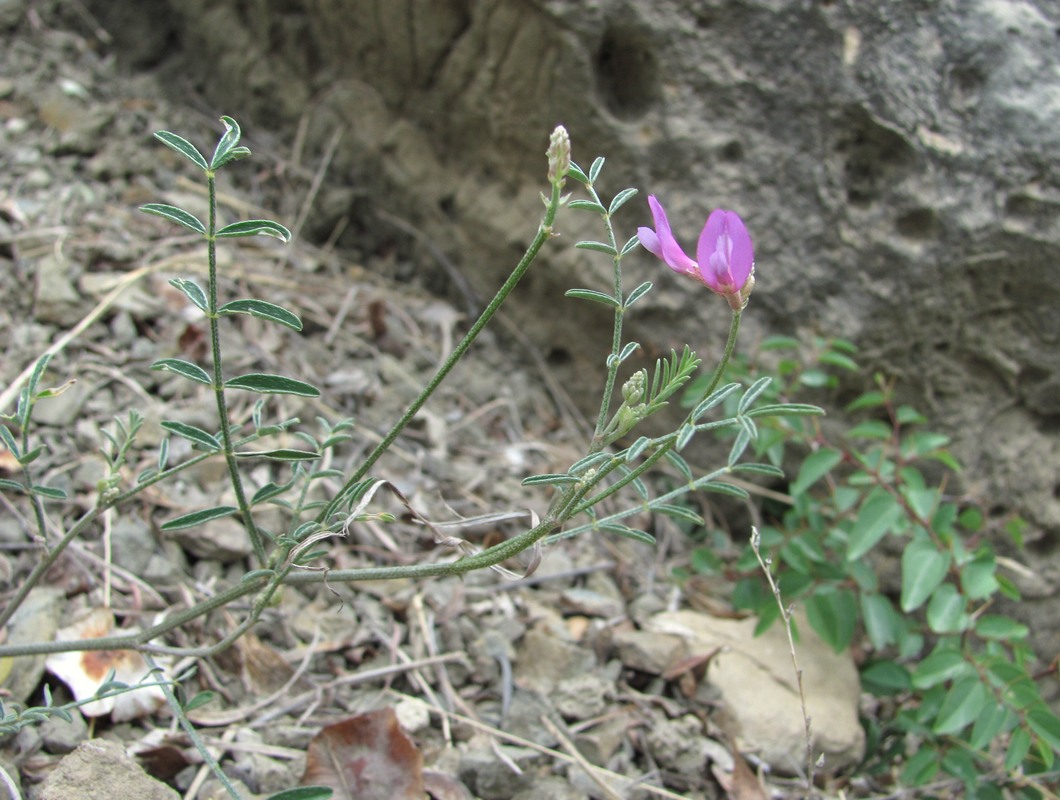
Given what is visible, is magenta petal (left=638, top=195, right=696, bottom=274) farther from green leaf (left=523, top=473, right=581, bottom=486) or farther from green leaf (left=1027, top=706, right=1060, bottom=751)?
green leaf (left=1027, top=706, right=1060, bottom=751)

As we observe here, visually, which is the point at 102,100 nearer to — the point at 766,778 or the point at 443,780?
the point at 443,780

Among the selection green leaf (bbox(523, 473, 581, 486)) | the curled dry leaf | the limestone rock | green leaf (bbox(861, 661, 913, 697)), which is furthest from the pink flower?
green leaf (bbox(861, 661, 913, 697))

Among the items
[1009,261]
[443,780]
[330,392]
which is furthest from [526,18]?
[443,780]

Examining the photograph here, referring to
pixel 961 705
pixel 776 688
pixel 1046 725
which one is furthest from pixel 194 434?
pixel 1046 725

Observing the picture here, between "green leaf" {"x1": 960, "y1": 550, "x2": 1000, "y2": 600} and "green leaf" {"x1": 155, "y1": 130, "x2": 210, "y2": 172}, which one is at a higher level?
"green leaf" {"x1": 155, "y1": 130, "x2": 210, "y2": 172}

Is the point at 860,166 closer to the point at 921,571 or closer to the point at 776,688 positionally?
the point at 921,571
